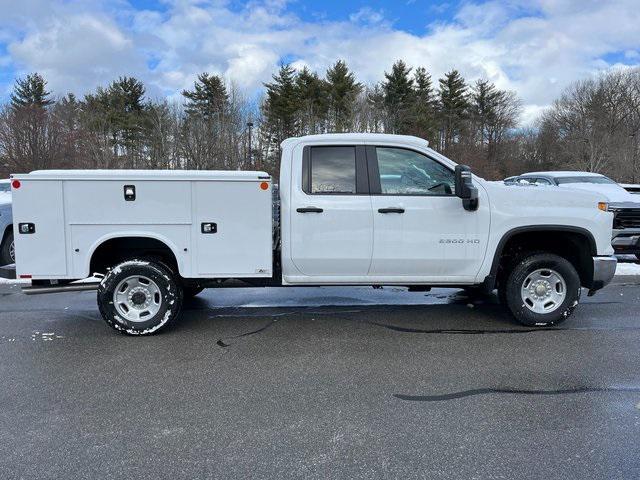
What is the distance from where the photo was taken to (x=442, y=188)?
5.55 m

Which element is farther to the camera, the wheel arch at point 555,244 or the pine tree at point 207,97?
the pine tree at point 207,97

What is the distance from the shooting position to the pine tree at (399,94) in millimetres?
45125

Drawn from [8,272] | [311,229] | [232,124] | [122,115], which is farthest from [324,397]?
[122,115]

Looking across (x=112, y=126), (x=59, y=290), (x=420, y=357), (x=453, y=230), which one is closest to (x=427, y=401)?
(x=420, y=357)

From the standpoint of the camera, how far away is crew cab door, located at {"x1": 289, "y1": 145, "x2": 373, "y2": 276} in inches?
215

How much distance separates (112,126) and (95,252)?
134ft

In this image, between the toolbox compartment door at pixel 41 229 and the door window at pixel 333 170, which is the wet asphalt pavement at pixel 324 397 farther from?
the door window at pixel 333 170

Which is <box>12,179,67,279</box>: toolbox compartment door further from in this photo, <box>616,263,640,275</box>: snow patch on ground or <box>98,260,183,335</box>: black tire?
<box>616,263,640,275</box>: snow patch on ground

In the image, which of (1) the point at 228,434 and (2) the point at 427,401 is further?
(2) the point at 427,401

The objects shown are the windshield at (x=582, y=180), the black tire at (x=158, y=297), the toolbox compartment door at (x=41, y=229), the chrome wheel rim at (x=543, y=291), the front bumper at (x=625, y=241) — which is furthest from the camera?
the windshield at (x=582, y=180)

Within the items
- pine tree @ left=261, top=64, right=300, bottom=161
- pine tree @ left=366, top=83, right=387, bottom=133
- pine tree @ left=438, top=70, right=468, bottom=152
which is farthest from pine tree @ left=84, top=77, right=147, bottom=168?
pine tree @ left=438, top=70, right=468, bottom=152

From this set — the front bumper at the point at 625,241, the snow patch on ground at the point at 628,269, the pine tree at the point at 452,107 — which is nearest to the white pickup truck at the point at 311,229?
the front bumper at the point at 625,241

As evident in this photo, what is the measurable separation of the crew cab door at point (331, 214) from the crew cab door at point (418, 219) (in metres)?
0.13

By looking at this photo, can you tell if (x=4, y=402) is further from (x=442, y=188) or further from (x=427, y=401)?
(x=442, y=188)
